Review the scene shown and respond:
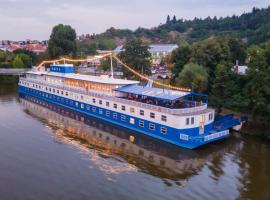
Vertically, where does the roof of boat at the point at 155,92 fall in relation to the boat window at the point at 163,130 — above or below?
above

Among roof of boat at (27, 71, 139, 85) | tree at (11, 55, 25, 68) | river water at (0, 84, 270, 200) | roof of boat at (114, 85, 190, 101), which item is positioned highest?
tree at (11, 55, 25, 68)

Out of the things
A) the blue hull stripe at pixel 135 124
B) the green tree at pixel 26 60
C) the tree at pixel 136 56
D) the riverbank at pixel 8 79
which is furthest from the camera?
the green tree at pixel 26 60

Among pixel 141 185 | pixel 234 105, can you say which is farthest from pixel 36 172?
pixel 234 105

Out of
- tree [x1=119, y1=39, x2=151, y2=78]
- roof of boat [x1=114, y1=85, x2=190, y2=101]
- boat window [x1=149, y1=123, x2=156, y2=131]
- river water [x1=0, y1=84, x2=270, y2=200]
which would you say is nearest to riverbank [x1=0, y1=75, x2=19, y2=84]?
Result: tree [x1=119, y1=39, x2=151, y2=78]

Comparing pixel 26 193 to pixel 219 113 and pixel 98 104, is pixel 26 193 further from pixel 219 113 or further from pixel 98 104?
pixel 219 113

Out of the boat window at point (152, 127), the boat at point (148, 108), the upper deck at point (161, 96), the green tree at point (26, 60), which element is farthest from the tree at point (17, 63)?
the boat window at point (152, 127)

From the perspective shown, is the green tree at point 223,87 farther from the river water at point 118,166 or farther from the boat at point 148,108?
the river water at point 118,166

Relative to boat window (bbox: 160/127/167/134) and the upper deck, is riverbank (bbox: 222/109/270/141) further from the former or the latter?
boat window (bbox: 160/127/167/134)
